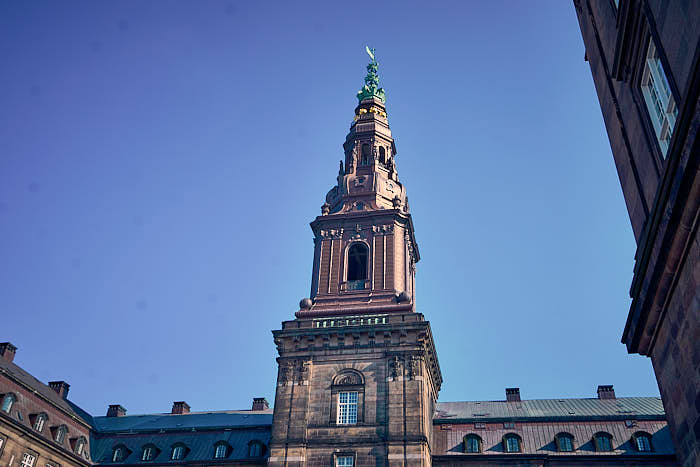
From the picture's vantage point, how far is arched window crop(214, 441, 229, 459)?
49188 millimetres

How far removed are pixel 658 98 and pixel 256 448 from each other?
41290 millimetres

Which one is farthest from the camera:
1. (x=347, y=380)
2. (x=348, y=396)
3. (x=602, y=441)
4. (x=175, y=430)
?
(x=175, y=430)

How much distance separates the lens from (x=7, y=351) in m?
54.2

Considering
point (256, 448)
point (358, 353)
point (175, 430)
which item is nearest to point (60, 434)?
point (175, 430)

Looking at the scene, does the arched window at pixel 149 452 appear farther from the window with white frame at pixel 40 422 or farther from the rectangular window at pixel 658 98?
the rectangular window at pixel 658 98

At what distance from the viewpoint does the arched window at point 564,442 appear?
45.5m

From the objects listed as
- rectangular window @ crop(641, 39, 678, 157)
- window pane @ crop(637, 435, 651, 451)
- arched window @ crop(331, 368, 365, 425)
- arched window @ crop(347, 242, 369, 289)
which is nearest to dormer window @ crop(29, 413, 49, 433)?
arched window @ crop(331, 368, 365, 425)

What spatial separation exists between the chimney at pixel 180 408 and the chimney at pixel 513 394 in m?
29.7

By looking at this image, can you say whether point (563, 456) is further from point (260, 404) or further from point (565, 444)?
point (260, 404)

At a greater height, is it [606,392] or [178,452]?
[606,392]

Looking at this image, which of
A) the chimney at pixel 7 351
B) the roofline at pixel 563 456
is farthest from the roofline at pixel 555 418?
the chimney at pixel 7 351

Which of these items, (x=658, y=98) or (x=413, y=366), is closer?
(x=658, y=98)

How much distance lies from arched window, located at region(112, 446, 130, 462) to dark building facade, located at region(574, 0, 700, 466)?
45135 mm

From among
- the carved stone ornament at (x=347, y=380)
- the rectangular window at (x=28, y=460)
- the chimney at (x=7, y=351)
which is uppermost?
the chimney at (x=7, y=351)
